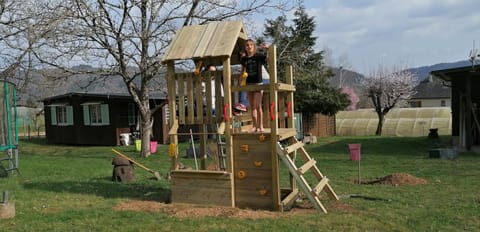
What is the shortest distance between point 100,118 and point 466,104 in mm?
18863

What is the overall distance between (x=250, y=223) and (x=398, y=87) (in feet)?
121

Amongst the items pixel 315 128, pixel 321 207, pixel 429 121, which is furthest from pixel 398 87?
pixel 321 207

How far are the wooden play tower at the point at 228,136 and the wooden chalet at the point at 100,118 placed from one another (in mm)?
17437

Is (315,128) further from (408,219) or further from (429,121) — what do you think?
(408,219)

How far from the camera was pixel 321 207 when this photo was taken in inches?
265

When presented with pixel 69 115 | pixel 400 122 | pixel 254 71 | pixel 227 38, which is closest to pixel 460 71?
pixel 254 71

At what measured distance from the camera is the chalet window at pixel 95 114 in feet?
86.2

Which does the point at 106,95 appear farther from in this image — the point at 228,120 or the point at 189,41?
the point at 228,120

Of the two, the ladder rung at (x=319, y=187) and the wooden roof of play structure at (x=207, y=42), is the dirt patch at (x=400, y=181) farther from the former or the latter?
the wooden roof of play structure at (x=207, y=42)

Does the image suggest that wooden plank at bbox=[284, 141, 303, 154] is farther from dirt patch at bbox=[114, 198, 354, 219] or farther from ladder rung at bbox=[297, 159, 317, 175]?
dirt patch at bbox=[114, 198, 354, 219]

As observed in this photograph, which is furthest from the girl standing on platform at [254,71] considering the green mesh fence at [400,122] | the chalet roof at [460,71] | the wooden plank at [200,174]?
the green mesh fence at [400,122]

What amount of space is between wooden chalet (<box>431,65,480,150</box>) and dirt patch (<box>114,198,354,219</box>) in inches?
423

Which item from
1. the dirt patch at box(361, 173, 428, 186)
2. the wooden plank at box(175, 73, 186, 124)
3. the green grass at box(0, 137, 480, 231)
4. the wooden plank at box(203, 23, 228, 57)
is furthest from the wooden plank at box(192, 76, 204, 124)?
the dirt patch at box(361, 173, 428, 186)

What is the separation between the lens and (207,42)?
7.48 m
